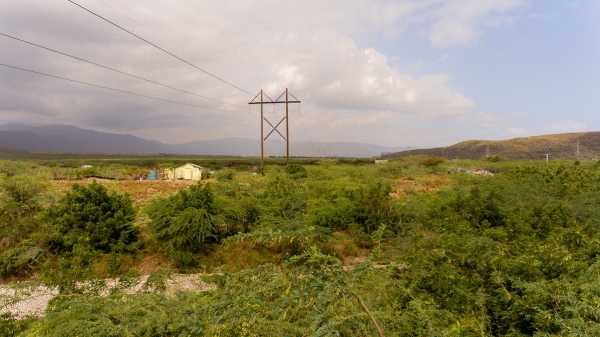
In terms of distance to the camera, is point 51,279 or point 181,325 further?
point 51,279

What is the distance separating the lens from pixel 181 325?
299 centimetres

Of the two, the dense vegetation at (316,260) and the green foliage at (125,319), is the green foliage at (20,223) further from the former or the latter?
the green foliage at (125,319)

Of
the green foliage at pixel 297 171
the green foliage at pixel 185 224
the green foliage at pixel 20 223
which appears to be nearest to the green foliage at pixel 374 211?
the green foliage at pixel 185 224

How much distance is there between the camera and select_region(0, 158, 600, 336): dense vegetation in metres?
2.98

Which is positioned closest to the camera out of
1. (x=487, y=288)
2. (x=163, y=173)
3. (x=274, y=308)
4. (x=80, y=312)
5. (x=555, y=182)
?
(x=274, y=308)

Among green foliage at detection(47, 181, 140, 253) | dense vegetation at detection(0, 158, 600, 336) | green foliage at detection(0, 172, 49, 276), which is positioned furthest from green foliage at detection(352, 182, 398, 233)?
green foliage at detection(0, 172, 49, 276)

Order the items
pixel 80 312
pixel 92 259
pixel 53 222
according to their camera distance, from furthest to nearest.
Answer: pixel 53 222, pixel 92 259, pixel 80 312

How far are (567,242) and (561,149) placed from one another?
83.8m

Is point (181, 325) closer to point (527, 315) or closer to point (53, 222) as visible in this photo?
point (527, 315)

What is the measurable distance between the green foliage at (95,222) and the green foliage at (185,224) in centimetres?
81

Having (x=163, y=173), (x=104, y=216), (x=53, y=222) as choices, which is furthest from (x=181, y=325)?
(x=163, y=173)

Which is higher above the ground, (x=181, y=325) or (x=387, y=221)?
(x=181, y=325)

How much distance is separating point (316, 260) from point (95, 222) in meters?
9.91

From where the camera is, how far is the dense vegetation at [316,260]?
2982 mm
